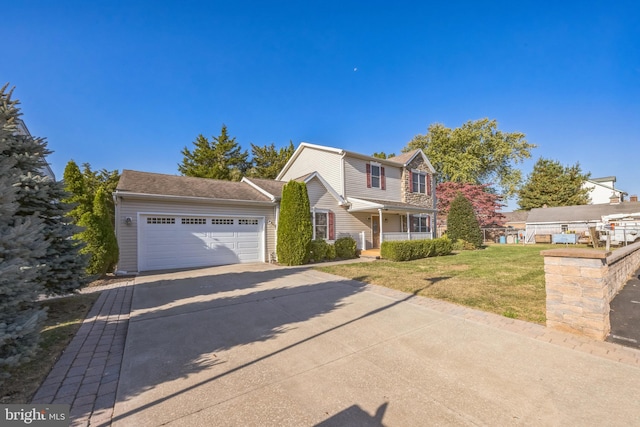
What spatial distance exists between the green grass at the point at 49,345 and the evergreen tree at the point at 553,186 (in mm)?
46428

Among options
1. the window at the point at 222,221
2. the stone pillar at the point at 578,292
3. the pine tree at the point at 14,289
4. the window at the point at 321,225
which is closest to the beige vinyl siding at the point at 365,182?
the window at the point at 321,225

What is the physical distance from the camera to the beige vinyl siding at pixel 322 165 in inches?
634

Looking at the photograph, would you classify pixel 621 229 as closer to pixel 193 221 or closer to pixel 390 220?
pixel 390 220

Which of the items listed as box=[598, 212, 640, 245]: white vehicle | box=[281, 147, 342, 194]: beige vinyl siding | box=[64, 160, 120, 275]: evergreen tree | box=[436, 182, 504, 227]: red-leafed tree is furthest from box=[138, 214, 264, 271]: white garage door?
box=[436, 182, 504, 227]: red-leafed tree

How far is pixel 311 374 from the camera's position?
298cm

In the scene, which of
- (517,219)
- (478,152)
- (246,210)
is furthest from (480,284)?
(517,219)

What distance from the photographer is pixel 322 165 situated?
17.0 meters

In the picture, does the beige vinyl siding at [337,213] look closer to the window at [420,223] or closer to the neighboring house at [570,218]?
the window at [420,223]

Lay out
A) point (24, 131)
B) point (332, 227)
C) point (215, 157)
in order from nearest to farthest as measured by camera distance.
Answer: point (24, 131) → point (332, 227) → point (215, 157)

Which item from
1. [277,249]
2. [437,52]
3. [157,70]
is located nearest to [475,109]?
[437,52]

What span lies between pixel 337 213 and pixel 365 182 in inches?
125

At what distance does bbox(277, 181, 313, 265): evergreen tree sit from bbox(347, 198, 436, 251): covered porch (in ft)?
13.3

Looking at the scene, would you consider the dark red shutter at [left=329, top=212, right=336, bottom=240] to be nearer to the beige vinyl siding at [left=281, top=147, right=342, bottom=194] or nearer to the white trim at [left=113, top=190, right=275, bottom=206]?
the beige vinyl siding at [left=281, top=147, right=342, bottom=194]

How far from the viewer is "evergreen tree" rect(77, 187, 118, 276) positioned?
824cm
